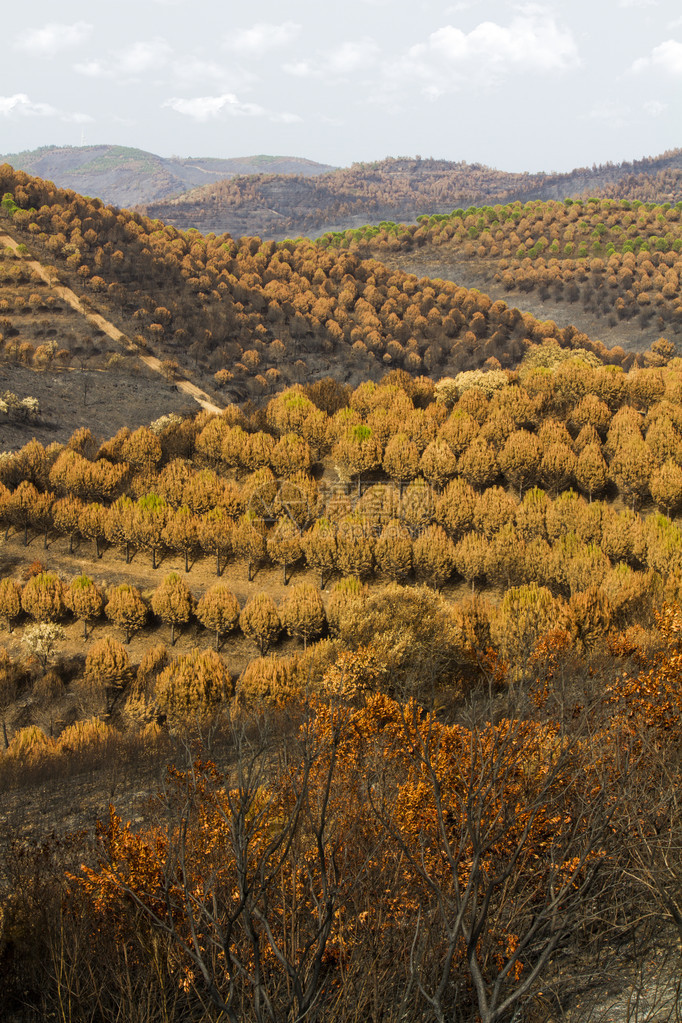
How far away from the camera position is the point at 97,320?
Result: 87.0m

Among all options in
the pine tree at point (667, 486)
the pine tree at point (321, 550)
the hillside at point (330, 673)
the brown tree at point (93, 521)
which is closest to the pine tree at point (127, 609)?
the hillside at point (330, 673)

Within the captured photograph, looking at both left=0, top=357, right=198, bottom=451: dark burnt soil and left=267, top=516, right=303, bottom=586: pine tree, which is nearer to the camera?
left=267, top=516, right=303, bottom=586: pine tree

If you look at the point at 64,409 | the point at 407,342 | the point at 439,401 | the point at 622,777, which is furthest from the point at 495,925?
the point at 407,342

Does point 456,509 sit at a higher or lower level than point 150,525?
higher

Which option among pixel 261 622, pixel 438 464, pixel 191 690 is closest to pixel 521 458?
pixel 438 464

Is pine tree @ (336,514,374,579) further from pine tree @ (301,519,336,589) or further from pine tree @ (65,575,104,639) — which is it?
pine tree @ (65,575,104,639)

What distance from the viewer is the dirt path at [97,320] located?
80.0 metres

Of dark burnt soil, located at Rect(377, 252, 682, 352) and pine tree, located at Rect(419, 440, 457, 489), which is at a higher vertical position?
dark burnt soil, located at Rect(377, 252, 682, 352)

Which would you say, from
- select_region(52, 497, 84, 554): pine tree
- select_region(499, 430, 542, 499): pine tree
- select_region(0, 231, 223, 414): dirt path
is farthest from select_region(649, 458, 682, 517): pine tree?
select_region(0, 231, 223, 414): dirt path

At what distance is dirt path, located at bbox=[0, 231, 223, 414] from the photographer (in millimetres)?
80000

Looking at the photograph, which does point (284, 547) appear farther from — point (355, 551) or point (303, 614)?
point (303, 614)

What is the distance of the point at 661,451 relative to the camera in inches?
1555

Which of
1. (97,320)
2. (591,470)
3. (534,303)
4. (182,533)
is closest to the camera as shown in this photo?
(591,470)

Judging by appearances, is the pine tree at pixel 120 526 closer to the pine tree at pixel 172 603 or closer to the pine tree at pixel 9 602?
the pine tree at pixel 9 602
